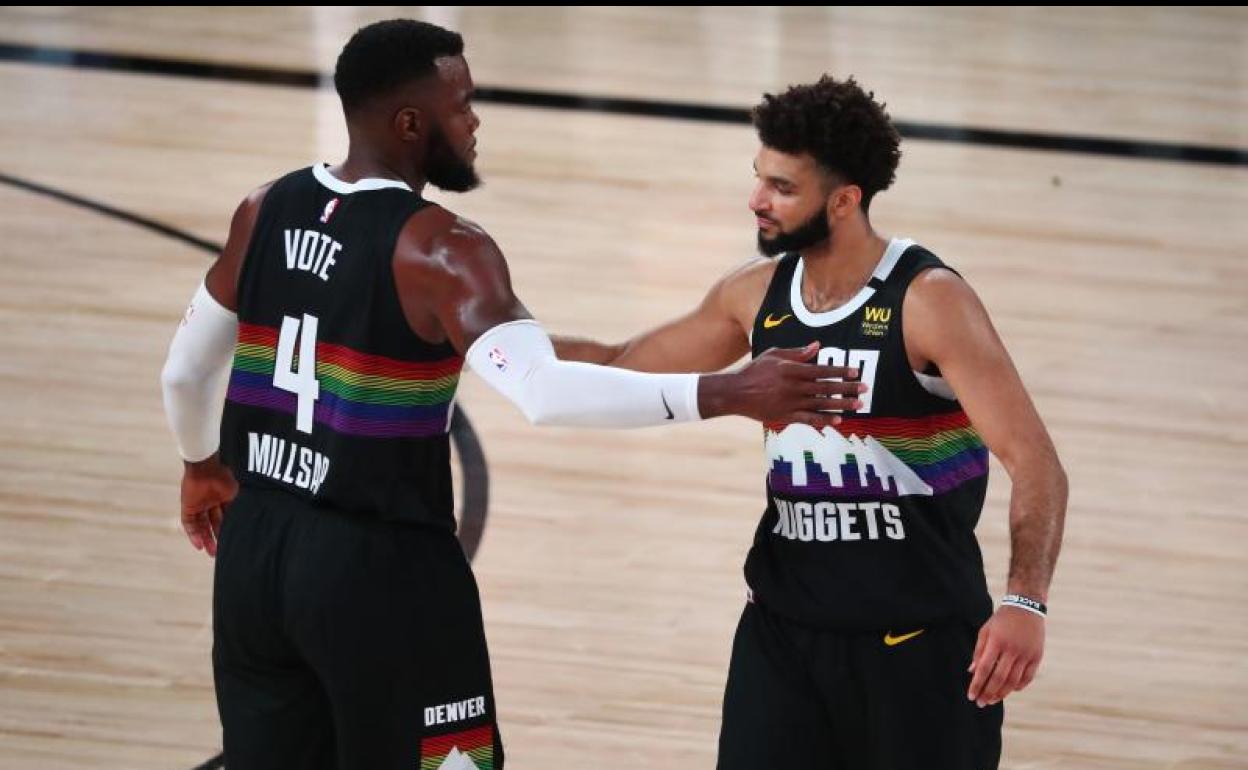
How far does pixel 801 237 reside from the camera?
3.49 m

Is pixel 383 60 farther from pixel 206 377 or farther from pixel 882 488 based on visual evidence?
pixel 882 488

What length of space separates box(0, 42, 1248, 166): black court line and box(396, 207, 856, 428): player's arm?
7.85 m

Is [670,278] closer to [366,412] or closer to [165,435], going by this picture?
[165,435]

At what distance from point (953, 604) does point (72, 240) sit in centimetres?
585

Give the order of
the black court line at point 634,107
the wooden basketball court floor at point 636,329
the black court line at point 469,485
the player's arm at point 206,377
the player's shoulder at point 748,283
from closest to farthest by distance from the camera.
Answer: the player's arm at point 206,377, the player's shoulder at point 748,283, the wooden basketball court floor at point 636,329, the black court line at point 469,485, the black court line at point 634,107

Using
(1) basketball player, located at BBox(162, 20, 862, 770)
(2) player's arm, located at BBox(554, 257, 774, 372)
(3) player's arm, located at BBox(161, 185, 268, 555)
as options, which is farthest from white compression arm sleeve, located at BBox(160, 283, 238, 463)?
(2) player's arm, located at BBox(554, 257, 774, 372)

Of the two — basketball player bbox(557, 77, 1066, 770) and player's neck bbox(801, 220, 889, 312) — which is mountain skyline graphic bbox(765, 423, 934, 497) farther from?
player's neck bbox(801, 220, 889, 312)

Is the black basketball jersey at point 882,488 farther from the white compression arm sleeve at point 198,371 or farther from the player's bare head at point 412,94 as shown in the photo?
the white compression arm sleeve at point 198,371

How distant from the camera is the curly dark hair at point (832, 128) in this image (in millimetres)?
3457

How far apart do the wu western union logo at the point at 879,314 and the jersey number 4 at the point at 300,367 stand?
0.92 meters

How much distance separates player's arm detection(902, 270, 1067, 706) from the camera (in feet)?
10.3

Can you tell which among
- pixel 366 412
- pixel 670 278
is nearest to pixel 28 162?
pixel 670 278

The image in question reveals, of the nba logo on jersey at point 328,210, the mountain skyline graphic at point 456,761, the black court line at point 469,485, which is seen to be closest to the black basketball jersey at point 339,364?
the nba logo on jersey at point 328,210

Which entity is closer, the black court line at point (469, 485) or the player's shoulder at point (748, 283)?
the player's shoulder at point (748, 283)
